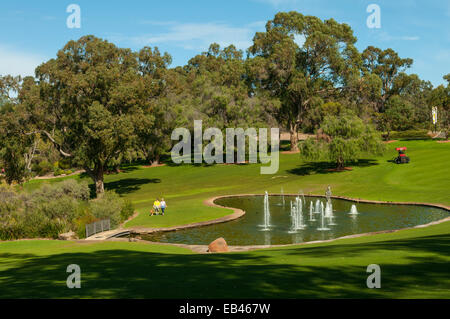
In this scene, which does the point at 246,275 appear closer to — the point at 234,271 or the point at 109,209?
the point at 234,271

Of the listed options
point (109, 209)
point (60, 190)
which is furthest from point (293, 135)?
point (109, 209)

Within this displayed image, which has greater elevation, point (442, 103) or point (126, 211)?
point (442, 103)

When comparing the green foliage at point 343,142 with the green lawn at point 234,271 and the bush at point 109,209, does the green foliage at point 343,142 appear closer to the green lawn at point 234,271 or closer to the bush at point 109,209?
the bush at point 109,209

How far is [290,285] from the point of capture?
29.5 ft

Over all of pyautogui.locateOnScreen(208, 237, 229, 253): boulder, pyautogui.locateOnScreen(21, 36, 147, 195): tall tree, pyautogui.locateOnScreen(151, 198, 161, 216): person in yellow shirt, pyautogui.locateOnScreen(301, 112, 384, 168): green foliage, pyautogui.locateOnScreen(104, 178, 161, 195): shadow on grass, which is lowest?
pyautogui.locateOnScreen(104, 178, 161, 195): shadow on grass

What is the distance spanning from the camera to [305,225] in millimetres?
28125

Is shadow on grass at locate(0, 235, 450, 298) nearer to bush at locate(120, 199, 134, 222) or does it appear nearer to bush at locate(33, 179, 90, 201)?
bush at locate(120, 199, 134, 222)

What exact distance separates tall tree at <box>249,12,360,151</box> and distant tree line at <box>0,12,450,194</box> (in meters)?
0.20

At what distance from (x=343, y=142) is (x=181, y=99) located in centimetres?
3721

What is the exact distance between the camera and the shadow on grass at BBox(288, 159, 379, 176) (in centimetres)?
5602

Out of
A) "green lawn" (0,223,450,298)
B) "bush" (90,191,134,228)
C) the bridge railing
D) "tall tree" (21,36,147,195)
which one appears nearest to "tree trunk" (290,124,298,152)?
"tall tree" (21,36,147,195)

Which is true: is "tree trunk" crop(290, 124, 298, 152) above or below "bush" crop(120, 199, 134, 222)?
above

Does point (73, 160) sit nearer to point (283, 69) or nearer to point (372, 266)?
point (372, 266)
